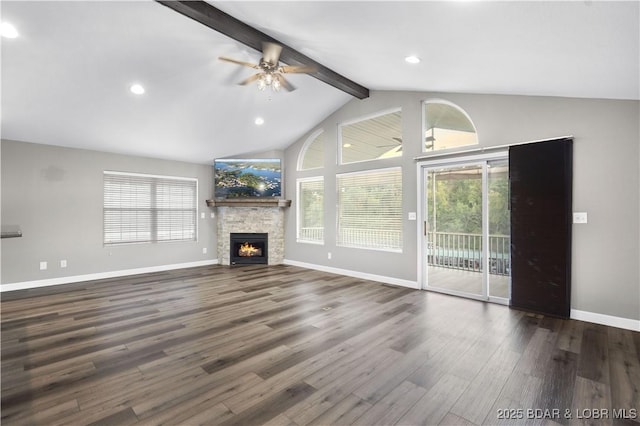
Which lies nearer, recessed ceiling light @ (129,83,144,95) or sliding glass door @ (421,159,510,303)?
recessed ceiling light @ (129,83,144,95)

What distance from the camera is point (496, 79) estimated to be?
3529mm

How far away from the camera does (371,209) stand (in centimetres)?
576

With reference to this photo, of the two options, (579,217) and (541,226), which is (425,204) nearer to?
(541,226)

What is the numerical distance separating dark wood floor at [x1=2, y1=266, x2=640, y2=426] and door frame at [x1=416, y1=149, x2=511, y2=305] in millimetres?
375

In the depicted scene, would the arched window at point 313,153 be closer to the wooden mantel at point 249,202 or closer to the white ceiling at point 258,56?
the wooden mantel at point 249,202

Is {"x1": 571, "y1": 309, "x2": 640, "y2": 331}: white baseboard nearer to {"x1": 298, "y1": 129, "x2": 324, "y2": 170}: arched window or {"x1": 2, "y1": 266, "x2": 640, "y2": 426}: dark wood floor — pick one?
{"x1": 2, "y1": 266, "x2": 640, "y2": 426}: dark wood floor

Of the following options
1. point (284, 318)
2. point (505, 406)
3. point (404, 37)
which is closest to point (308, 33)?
point (404, 37)

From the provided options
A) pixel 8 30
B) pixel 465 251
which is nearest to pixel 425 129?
pixel 465 251

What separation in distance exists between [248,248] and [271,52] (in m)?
4.84

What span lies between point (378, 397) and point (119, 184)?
251 inches

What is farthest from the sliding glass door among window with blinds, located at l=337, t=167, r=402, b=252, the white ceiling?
the white ceiling

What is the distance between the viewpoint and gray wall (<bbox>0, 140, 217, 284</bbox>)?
4.91 m

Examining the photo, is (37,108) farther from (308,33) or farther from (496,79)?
(496,79)

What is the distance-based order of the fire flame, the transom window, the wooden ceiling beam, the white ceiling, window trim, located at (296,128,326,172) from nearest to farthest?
the white ceiling
the wooden ceiling beam
the transom window
window trim, located at (296,128,326,172)
the fire flame
